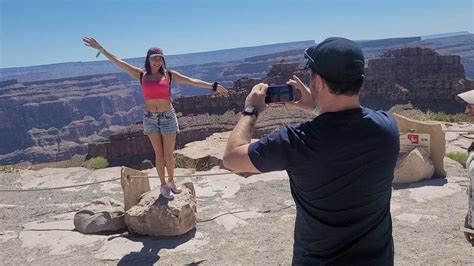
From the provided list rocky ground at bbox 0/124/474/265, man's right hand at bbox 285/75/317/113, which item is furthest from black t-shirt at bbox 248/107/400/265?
rocky ground at bbox 0/124/474/265

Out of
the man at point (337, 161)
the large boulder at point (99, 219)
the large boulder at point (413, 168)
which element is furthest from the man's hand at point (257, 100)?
the large boulder at point (413, 168)

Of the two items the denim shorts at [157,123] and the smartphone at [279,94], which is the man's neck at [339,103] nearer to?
the smartphone at [279,94]

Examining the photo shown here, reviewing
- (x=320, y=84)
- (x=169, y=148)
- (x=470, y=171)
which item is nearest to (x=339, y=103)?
(x=320, y=84)

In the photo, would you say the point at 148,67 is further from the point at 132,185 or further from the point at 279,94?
the point at 279,94

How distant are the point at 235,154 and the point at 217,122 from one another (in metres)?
55.1

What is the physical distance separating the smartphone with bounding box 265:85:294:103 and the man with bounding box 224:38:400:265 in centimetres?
48

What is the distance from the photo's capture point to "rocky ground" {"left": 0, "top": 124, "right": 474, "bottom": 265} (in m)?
5.29

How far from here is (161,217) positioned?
5980mm

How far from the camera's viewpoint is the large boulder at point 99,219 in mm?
6324

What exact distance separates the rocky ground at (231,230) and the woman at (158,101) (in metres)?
0.90

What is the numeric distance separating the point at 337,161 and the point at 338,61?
455 mm

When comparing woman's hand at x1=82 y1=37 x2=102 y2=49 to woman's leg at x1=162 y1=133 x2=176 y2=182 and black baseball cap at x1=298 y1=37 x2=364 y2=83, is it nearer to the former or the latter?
woman's leg at x1=162 y1=133 x2=176 y2=182

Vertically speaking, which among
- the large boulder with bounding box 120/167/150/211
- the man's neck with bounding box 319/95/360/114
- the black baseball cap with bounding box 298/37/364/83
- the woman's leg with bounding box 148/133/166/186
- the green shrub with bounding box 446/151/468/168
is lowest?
the green shrub with bounding box 446/151/468/168

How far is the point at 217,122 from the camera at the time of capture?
57375mm
